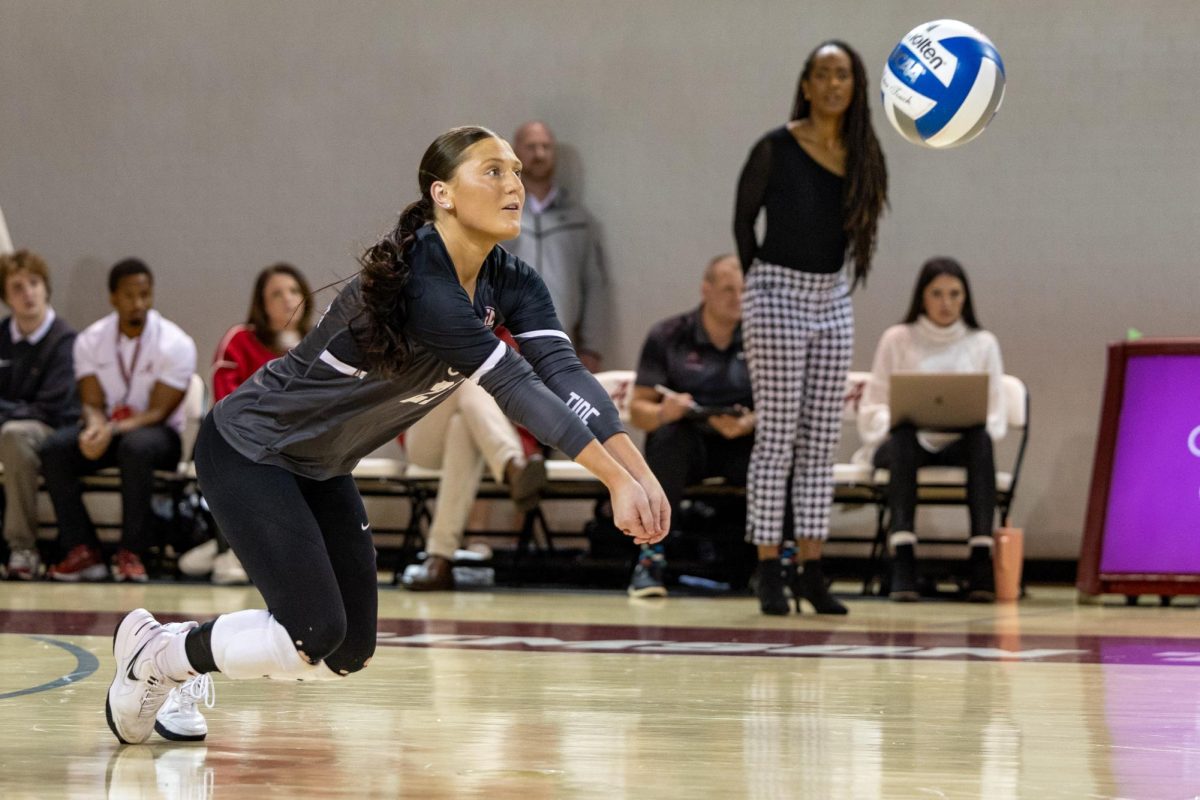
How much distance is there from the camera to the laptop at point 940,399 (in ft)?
21.8

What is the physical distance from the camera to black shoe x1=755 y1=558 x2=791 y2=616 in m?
5.60

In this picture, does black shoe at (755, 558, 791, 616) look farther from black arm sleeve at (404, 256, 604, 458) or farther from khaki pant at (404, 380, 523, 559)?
black arm sleeve at (404, 256, 604, 458)

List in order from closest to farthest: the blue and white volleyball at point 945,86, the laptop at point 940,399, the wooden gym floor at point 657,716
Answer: the wooden gym floor at point 657,716
the blue and white volleyball at point 945,86
the laptop at point 940,399

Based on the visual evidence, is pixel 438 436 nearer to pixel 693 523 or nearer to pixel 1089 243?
pixel 693 523

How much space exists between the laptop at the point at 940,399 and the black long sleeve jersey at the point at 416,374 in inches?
156

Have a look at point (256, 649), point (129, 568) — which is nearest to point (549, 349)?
point (256, 649)

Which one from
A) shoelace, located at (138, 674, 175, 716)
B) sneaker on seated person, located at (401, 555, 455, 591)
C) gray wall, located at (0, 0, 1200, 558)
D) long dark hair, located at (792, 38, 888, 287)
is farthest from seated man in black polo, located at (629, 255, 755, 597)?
shoelace, located at (138, 674, 175, 716)

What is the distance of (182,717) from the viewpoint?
2.91m

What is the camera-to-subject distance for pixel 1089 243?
315 inches

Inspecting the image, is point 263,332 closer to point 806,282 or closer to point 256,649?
point 806,282

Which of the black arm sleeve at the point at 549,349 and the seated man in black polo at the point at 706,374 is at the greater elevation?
the black arm sleeve at the point at 549,349

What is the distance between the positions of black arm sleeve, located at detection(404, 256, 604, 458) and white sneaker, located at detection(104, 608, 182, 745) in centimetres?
75

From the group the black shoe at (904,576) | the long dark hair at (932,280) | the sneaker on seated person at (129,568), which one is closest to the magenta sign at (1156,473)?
the black shoe at (904,576)

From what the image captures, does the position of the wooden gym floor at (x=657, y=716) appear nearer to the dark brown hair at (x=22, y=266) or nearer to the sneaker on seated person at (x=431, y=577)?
the sneaker on seated person at (x=431, y=577)
